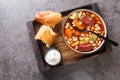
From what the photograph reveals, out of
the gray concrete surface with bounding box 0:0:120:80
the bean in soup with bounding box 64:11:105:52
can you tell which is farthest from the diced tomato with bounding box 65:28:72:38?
the gray concrete surface with bounding box 0:0:120:80

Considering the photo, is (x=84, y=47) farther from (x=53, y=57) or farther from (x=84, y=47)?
(x=53, y=57)

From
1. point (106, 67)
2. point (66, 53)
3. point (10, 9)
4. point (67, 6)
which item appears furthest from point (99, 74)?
point (10, 9)

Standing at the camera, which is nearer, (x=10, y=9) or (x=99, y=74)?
(x=99, y=74)

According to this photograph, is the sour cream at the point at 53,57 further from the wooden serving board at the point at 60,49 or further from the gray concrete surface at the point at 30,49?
the gray concrete surface at the point at 30,49

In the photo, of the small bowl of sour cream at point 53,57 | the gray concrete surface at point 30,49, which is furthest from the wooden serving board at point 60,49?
the gray concrete surface at point 30,49

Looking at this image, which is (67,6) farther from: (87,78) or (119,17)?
(87,78)
